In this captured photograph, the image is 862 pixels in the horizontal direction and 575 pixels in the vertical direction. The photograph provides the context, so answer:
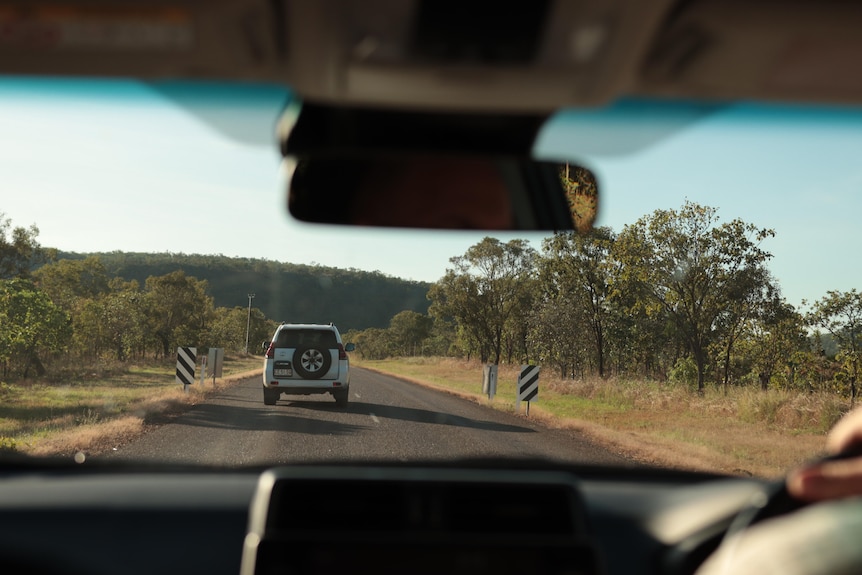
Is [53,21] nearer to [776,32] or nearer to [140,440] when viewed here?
A: [776,32]

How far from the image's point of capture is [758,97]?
2084 millimetres

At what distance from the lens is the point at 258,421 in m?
12.2

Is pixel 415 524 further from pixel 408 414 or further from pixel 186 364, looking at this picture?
pixel 408 414

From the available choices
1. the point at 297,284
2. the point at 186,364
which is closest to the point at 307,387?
the point at 186,364

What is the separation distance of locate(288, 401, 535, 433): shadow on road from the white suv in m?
0.48

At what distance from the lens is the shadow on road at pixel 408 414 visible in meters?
12.8

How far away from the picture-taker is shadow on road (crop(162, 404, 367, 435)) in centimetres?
1134

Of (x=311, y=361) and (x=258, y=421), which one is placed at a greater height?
(x=311, y=361)

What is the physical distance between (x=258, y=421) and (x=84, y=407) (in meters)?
2.61

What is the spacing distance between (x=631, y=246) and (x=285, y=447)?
1509 cm

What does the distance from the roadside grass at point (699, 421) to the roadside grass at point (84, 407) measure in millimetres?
6355

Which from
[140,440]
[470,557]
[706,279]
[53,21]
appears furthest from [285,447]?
[706,279]

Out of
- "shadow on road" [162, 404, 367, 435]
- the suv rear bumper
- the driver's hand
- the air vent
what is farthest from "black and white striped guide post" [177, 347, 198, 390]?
the driver's hand

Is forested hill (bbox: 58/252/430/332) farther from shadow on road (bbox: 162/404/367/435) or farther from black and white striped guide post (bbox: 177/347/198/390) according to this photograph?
black and white striped guide post (bbox: 177/347/198/390)
